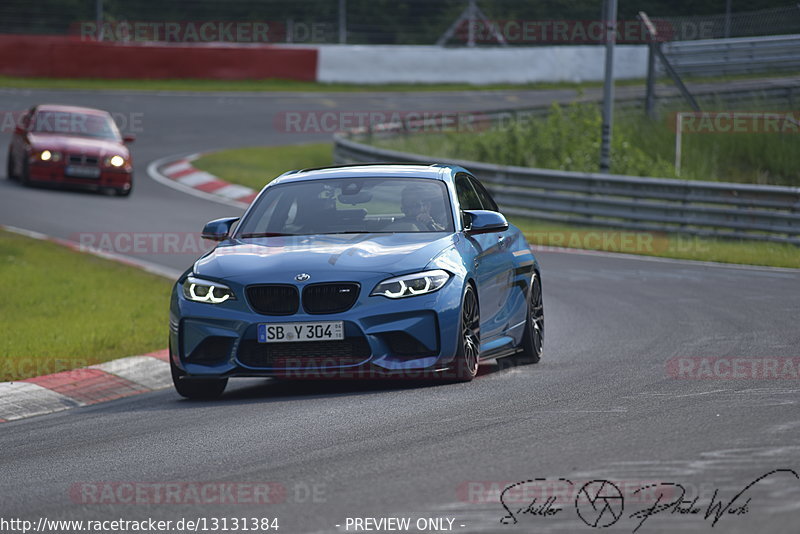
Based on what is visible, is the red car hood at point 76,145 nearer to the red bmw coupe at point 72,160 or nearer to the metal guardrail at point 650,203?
the red bmw coupe at point 72,160

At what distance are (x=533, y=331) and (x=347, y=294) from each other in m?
2.31

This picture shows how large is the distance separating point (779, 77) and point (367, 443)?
105ft

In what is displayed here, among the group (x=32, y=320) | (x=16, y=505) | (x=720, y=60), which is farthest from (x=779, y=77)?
(x=16, y=505)

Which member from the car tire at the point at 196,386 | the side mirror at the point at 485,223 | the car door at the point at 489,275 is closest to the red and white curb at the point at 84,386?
the car tire at the point at 196,386

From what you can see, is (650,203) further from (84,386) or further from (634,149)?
(84,386)

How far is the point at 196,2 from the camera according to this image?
5206cm

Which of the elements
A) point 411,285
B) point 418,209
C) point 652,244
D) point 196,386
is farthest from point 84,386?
point 652,244

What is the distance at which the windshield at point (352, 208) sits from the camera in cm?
925

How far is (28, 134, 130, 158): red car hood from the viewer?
940 inches

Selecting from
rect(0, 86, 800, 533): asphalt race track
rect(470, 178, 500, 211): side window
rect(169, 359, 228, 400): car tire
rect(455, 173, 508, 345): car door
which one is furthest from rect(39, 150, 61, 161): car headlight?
rect(169, 359, 228, 400): car tire

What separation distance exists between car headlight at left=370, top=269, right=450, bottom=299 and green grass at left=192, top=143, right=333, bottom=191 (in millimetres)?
17628

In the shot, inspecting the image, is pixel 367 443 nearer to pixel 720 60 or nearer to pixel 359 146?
pixel 359 146

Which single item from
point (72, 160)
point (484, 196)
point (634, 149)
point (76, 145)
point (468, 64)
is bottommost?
point (634, 149)

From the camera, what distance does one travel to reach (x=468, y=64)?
4638 centimetres
